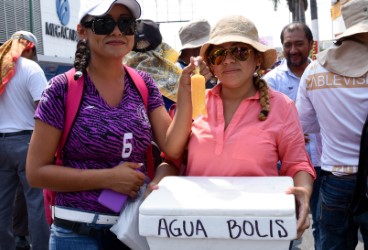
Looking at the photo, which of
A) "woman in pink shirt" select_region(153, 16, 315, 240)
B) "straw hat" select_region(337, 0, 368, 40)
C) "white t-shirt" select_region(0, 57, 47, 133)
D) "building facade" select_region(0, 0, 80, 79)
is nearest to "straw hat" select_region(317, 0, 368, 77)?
"straw hat" select_region(337, 0, 368, 40)

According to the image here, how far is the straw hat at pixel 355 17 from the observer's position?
258 centimetres

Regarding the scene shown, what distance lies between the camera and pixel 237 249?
1.52 metres

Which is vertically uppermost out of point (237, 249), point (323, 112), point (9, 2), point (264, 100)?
point (9, 2)

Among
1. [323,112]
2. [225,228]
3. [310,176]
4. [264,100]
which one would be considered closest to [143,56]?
[323,112]

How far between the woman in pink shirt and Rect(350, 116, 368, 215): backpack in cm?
69

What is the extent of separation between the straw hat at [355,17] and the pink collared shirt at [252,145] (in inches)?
35.3

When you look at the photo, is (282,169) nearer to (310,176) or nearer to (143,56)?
(310,176)

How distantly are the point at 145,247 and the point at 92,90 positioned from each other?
638mm

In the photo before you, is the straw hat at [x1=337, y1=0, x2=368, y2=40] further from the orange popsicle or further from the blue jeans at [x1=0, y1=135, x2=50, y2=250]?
the blue jeans at [x1=0, y1=135, x2=50, y2=250]

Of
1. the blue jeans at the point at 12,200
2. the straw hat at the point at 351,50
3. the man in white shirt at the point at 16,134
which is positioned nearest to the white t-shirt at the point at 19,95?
the man in white shirt at the point at 16,134

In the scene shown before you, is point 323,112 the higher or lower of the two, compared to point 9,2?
lower

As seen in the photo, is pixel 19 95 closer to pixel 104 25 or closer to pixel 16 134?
pixel 16 134

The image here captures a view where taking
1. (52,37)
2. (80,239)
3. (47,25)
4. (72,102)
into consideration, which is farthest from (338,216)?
(52,37)

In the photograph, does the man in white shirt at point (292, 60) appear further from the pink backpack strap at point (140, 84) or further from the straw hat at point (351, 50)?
the pink backpack strap at point (140, 84)
